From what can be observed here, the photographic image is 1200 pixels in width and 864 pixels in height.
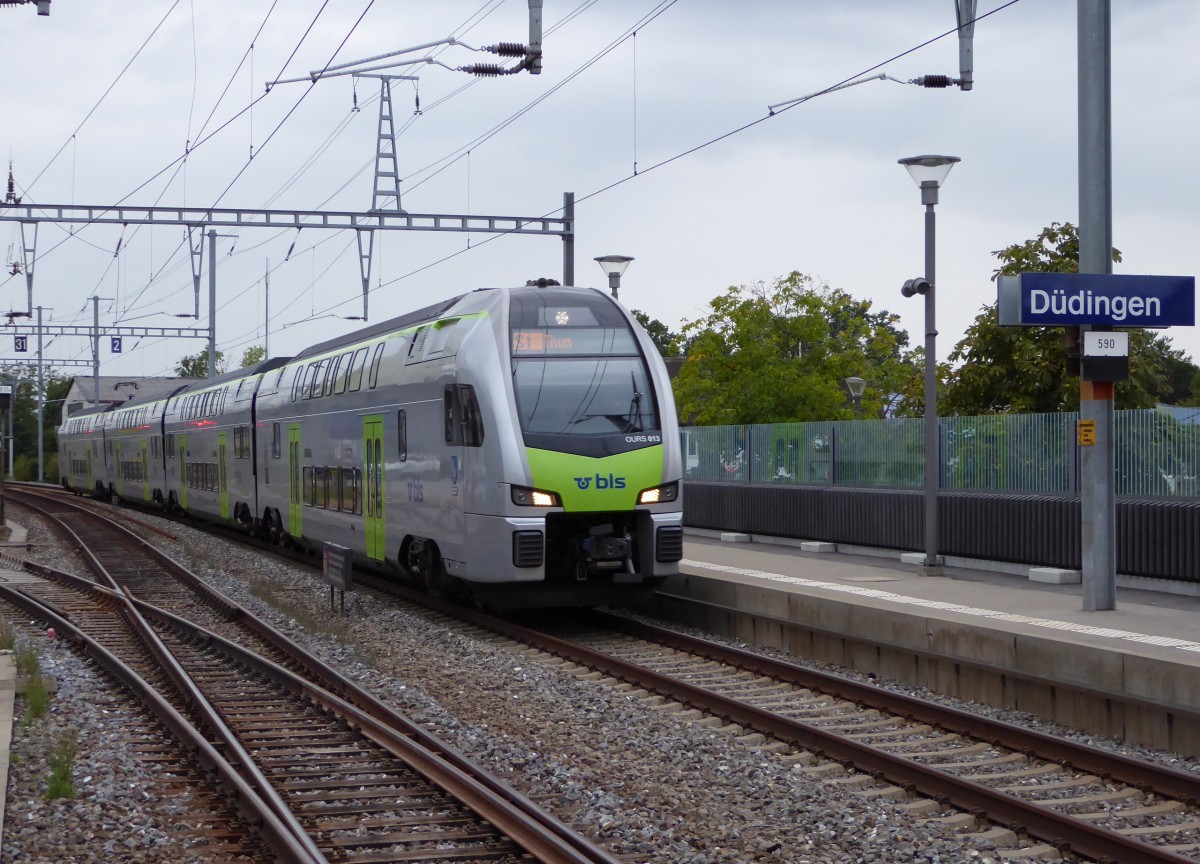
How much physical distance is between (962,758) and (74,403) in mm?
116513

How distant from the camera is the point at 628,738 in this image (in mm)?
9711

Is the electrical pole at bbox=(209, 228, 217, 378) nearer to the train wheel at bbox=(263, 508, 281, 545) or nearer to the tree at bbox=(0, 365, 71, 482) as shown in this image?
the train wheel at bbox=(263, 508, 281, 545)

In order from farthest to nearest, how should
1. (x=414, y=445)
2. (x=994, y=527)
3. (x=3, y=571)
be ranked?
1. (x=3, y=571)
2. (x=994, y=527)
3. (x=414, y=445)

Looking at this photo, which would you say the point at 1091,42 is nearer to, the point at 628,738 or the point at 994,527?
the point at 994,527

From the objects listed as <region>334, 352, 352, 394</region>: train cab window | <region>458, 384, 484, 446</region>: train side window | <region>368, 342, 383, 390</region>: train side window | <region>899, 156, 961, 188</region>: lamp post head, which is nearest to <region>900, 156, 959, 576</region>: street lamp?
<region>899, 156, 961, 188</region>: lamp post head

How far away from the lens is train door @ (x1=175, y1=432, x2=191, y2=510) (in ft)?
114

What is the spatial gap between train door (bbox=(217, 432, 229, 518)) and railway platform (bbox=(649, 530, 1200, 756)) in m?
13.3

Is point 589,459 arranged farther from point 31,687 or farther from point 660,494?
point 31,687

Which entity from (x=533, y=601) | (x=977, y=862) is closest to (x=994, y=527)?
(x=533, y=601)

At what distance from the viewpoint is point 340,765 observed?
8953mm

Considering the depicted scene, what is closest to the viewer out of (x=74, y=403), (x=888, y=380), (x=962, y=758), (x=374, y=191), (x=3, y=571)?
(x=962, y=758)

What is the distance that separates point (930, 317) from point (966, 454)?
257cm

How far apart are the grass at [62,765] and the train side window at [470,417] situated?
5.54 meters

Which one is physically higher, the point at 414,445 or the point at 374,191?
the point at 374,191
